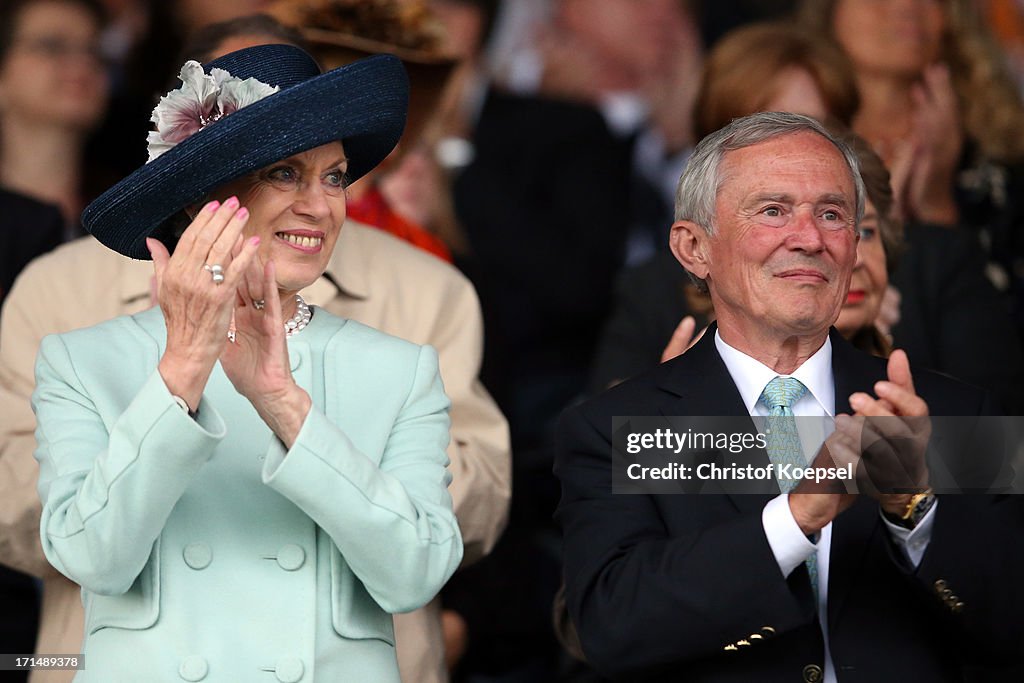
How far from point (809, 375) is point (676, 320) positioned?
1352mm

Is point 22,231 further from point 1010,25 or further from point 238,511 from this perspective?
point 1010,25

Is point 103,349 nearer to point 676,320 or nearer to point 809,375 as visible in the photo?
point 809,375

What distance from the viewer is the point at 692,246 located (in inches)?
142

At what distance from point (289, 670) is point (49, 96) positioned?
3817 millimetres

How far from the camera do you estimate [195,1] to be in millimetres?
6988

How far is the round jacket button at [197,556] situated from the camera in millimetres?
3053

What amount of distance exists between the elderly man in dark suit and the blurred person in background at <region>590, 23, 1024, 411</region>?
760 millimetres

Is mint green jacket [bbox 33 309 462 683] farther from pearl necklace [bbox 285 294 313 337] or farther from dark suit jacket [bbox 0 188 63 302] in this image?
dark suit jacket [bbox 0 188 63 302]

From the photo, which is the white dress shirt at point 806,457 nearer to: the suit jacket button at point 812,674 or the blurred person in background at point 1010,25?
the suit jacket button at point 812,674

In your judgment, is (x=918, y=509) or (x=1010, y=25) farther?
(x=1010, y=25)

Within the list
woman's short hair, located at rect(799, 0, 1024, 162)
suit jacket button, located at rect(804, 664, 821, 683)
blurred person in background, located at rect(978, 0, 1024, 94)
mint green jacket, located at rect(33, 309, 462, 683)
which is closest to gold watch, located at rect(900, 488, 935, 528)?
suit jacket button, located at rect(804, 664, 821, 683)

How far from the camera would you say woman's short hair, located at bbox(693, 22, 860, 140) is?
5.01 metres

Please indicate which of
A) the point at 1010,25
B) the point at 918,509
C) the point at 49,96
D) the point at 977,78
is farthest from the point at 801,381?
the point at 1010,25

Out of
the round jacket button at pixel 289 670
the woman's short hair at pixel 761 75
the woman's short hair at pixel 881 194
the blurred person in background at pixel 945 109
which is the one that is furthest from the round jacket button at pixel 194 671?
the blurred person in background at pixel 945 109
